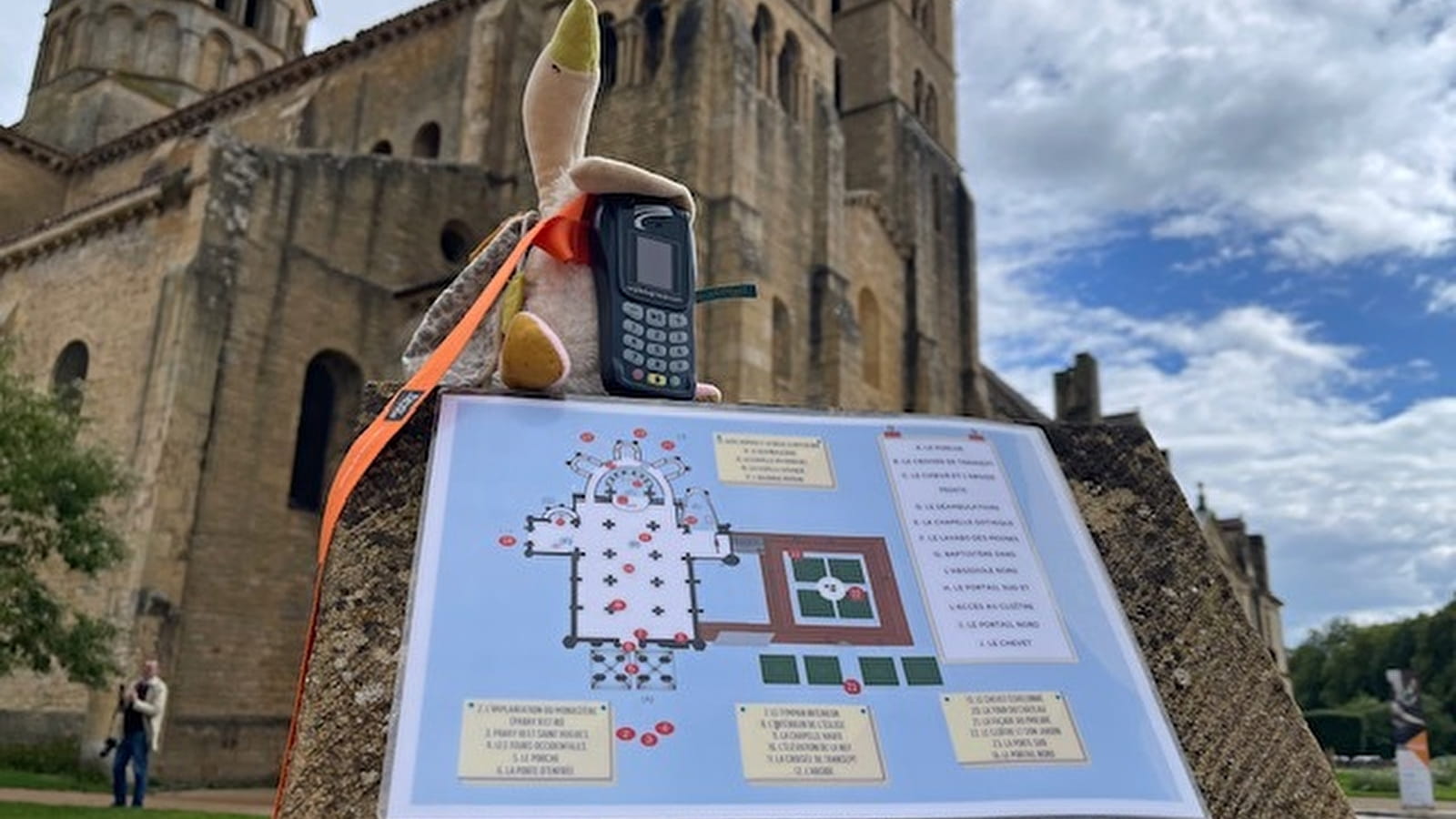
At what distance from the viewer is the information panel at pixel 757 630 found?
1.83m

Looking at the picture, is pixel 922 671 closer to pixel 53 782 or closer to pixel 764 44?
pixel 53 782

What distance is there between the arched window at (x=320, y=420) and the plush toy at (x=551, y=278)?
1477cm

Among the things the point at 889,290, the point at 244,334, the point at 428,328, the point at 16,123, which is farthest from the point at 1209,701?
the point at 16,123

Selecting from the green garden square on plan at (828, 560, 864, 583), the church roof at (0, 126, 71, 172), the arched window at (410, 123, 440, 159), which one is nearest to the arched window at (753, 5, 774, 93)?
the arched window at (410, 123, 440, 159)

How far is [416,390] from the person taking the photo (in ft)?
8.29

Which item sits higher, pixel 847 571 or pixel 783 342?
pixel 783 342

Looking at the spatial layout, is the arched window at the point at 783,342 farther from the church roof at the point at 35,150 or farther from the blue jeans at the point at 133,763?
the church roof at the point at 35,150

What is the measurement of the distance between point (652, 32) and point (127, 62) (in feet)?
74.7

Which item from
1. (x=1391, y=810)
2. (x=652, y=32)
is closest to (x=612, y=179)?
(x=652, y=32)

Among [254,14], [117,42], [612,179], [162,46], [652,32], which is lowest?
[612,179]

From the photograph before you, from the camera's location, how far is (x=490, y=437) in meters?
2.37

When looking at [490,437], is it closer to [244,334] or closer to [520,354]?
[520,354]

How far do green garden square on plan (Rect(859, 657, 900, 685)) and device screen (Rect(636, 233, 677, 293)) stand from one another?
4.64ft

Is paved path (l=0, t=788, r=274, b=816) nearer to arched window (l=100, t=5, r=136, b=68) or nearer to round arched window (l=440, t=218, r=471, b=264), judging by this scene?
round arched window (l=440, t=218, r=471, b=264)
